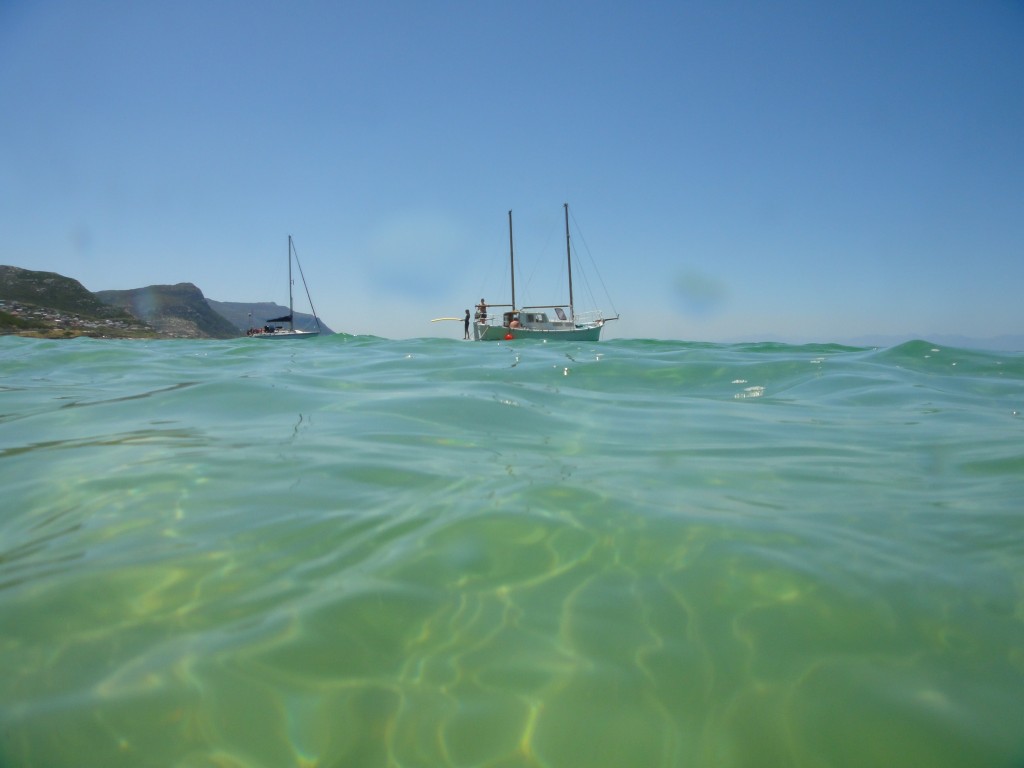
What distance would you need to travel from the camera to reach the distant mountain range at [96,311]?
91.2 ft

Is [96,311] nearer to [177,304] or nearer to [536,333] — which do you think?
[536,333]

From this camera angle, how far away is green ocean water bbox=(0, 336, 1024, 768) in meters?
1.28

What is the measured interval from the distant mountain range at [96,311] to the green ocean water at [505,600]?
2204 cm

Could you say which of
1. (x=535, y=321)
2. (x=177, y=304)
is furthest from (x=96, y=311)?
(x=177, y=304)

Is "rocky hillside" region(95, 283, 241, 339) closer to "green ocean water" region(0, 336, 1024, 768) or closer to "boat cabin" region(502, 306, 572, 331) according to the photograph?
"boat cabin" region(502, 306, 572, 331)

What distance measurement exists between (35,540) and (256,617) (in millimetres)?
1172

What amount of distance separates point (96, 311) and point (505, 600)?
205 feet

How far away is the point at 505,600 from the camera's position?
1.78 metres

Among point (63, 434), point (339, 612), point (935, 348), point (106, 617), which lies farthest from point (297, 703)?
point (935, 348)

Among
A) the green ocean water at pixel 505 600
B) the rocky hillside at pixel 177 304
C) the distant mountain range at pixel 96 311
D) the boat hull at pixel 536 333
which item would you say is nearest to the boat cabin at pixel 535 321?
the boat hull at pixel 536 333

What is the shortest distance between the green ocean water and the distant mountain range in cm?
2204

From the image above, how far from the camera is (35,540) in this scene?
7.20 ft

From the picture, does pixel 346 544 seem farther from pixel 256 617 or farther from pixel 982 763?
pixel 982 763

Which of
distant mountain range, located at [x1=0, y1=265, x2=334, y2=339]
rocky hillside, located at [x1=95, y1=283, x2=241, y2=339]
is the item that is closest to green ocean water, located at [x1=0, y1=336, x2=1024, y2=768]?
distant mountain range, located at [x1=0, y1=265, x2=334, y2=339]
